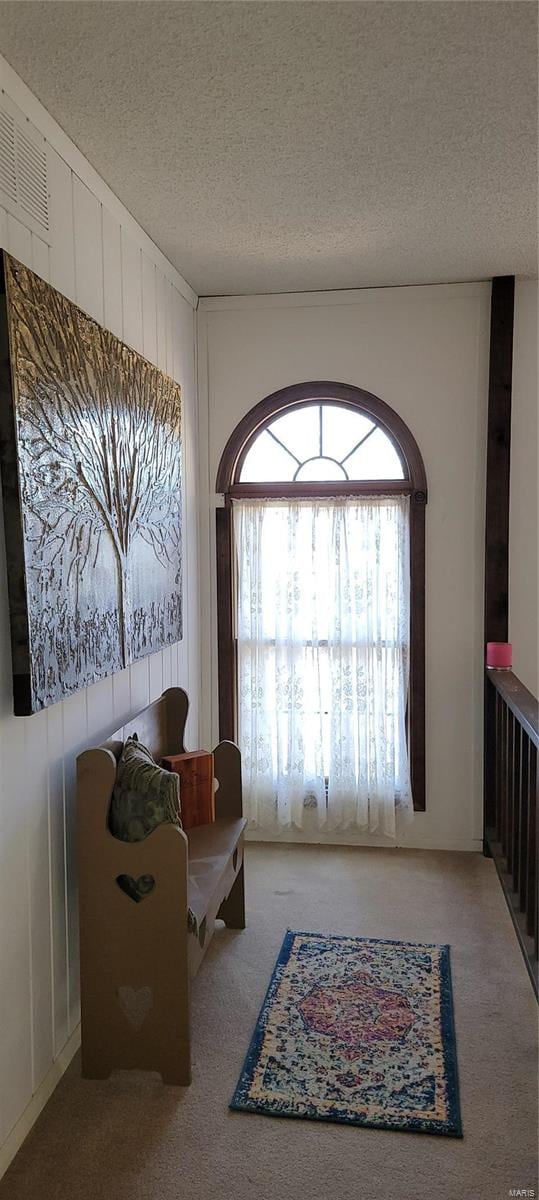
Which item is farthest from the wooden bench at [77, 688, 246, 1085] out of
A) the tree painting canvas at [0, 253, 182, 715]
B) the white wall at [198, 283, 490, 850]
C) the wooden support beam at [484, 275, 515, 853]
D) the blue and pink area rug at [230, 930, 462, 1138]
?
the wooden support beam at [484, 275, 515, 853]

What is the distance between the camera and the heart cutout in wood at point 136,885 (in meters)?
2.39

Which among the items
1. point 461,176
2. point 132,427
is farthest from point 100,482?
point 461,176

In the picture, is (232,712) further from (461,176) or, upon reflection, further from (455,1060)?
(461,176)

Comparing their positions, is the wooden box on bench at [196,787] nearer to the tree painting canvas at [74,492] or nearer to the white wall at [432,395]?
the tree painting canvas at [74,492]

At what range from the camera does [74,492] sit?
2477 millimetres

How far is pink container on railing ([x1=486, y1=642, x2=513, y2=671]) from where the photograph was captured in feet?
13.0

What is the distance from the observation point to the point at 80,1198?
78.2 inches

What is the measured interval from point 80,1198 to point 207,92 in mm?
2776

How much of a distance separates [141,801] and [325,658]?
1.96m

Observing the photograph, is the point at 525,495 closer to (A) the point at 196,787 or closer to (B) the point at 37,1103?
(A) the point at 196,787

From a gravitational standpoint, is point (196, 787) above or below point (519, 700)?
below

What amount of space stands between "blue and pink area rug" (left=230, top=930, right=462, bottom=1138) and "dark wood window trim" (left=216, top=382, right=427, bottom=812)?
1.29 meters

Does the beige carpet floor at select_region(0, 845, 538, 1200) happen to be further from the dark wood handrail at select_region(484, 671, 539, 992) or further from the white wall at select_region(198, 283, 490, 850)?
the white wall at select_region(198, 283, 490, 850)

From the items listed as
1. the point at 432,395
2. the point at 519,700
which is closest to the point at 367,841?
the point at 519,700
